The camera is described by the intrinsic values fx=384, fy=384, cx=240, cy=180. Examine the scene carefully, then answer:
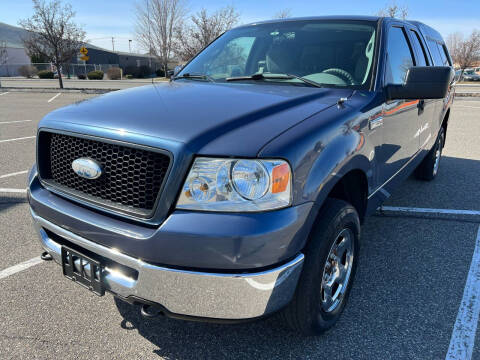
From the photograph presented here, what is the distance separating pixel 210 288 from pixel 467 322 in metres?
1.75

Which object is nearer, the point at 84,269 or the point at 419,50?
the point at 84,269

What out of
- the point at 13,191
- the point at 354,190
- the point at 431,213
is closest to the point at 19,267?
the point at 13,191

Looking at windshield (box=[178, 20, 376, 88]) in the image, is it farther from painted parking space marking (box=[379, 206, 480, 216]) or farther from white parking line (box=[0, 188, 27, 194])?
white parking line (box=[0, 188, 27, 194])

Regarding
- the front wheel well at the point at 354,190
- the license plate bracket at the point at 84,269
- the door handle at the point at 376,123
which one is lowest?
the license plate bracket at the point at 84,269

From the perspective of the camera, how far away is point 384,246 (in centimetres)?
339

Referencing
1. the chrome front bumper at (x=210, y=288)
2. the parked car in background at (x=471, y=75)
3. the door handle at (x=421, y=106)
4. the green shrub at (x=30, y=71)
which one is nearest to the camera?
the chrome front bumper at (x=210, y=288)

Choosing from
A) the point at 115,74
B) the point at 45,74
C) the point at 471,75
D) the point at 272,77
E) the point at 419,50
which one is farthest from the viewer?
the point at 471,75

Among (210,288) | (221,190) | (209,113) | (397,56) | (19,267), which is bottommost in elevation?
(19,267)

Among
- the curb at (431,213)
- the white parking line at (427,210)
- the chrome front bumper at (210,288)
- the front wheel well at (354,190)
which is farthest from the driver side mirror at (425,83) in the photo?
the white parking line at (427,210)

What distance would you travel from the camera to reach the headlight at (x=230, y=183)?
5.52 ft

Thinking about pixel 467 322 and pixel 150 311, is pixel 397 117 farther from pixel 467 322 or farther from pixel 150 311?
pixel 150 311

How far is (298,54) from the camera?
119 inches

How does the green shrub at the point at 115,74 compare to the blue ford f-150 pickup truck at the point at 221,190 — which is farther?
the green shrub at the point at 115,74

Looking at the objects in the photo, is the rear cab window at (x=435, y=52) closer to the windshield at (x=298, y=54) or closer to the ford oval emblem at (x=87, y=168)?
the windshield at (x=298, y=54)
